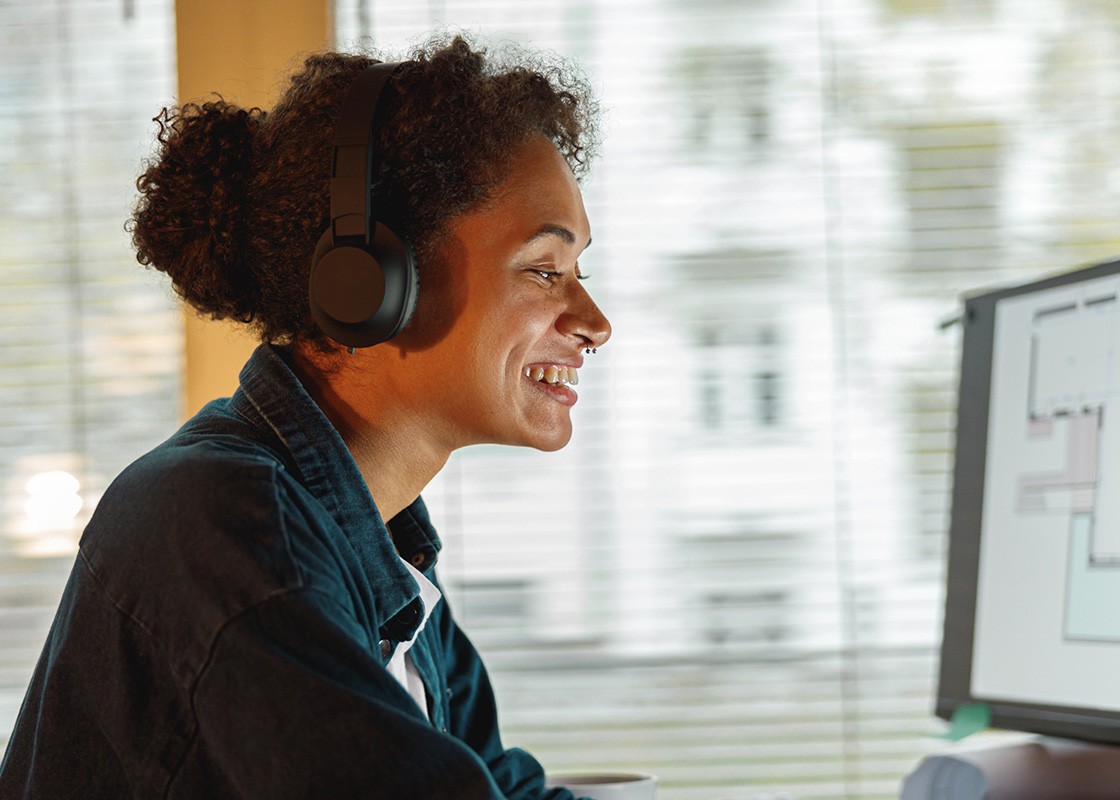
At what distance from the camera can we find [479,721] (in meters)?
1.30

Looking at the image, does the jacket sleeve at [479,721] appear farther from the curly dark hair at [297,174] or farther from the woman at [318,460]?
the curly dark hair at [297,174]

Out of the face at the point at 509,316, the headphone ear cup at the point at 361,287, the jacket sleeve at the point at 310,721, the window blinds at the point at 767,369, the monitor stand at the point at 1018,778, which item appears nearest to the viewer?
the jacket sleeve at the point at 310,721

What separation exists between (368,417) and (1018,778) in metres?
0.80

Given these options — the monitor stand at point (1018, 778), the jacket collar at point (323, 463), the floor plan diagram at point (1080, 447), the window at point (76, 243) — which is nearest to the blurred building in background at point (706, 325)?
the window at point (76, 243)

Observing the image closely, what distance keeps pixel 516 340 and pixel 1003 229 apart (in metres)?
1.27

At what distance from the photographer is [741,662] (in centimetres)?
197

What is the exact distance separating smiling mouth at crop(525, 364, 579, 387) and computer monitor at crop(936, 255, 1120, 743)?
2.05 ft

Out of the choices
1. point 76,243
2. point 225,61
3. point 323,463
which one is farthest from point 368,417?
point 76,243

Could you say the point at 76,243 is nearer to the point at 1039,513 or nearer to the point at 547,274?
the point at 547,274

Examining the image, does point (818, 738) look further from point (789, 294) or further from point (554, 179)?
point (554, 179)

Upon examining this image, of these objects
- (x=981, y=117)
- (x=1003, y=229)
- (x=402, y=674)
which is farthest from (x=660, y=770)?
(x=981, y=117)

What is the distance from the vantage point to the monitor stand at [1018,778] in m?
1.20

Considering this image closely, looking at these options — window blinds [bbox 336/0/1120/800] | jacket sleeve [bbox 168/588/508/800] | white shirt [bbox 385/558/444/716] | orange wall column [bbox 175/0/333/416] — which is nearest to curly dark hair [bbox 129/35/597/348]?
white shirt [bbox 385/558/444/716]

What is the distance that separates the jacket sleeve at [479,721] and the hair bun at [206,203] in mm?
462
